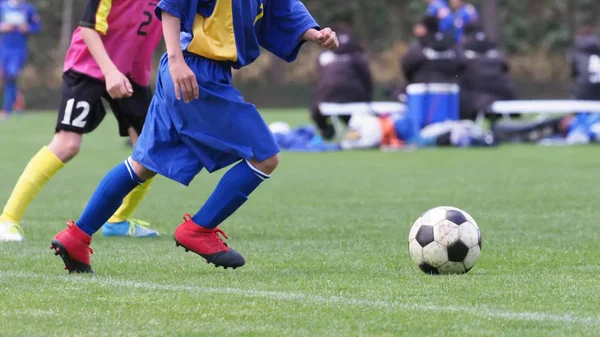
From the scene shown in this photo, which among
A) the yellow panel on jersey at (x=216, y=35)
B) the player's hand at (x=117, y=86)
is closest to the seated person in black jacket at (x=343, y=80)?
the player's hand at (x=117, y=86)

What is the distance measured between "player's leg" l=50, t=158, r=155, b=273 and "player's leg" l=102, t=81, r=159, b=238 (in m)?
1.50

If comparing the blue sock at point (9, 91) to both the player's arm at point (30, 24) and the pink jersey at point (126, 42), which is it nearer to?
the player's arm at point (30, 24)

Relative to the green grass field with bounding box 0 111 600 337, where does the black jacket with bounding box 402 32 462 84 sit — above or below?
below

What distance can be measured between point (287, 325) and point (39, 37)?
129ft

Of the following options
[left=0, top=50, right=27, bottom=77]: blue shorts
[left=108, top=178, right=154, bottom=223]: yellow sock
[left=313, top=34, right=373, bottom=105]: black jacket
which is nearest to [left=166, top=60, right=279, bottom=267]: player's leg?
[left=108, top=178, right=154, bottom=223]: yellow sock

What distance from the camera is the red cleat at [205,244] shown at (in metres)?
5.48

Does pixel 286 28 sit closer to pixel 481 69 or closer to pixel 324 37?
pixel 324 37

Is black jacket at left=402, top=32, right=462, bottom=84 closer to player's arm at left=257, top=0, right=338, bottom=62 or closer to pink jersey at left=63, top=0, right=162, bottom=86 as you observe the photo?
pink jersey at left=63, top=0, right=162, bottom=86

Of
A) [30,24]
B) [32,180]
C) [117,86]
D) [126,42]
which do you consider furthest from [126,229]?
[30,24]

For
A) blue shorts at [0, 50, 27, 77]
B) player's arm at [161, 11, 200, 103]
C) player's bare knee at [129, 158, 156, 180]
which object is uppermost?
player's arm at [161, 11, 200, 103]

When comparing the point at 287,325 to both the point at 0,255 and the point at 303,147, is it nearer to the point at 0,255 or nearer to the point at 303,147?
the point at 0,255

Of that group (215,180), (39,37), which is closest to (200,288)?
(215,180)

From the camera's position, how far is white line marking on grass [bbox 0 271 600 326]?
13.9 ft

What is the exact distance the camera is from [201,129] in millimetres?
5316
